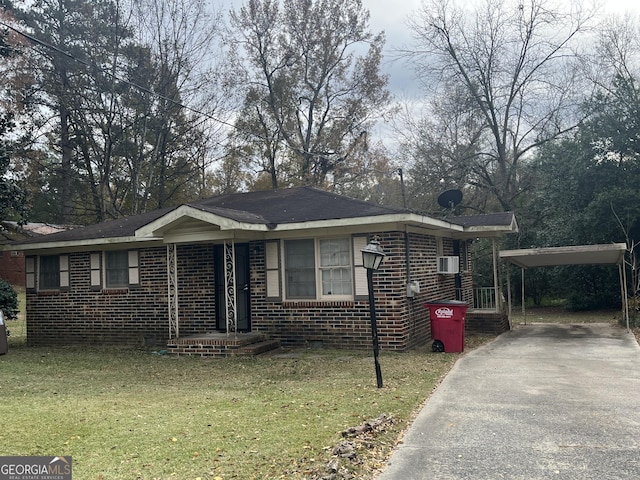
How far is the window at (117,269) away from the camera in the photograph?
12695 millimetres

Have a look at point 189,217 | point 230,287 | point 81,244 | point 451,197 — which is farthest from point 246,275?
point 451,197

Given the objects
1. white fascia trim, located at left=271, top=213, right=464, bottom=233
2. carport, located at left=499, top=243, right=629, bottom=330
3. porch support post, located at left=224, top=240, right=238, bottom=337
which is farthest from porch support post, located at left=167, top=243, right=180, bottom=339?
carport, located at left=499, top=243, right=629, bottom=330

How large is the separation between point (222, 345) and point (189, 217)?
2.46 meters

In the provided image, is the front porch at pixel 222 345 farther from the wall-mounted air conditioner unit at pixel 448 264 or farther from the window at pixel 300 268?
the wall-mounted air conditioner unit at pixel 448 264

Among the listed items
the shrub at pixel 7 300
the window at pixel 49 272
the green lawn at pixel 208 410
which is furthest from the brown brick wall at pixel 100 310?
the green lawn at pixel 208 410

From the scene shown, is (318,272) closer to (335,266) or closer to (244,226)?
(335,266)

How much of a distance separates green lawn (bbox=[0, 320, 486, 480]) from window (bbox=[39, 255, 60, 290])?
127 inches

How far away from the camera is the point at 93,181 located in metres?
22.3

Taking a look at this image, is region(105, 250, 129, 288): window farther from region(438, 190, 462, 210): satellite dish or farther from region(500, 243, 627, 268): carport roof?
region(500, 243, 627, 268): carport roof

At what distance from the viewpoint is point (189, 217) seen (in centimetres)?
1038

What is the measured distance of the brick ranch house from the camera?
10.4 meters

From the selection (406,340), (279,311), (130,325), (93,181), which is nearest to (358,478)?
(406,340)

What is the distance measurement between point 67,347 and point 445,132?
755 inches

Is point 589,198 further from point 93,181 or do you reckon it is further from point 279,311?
point 93,181
